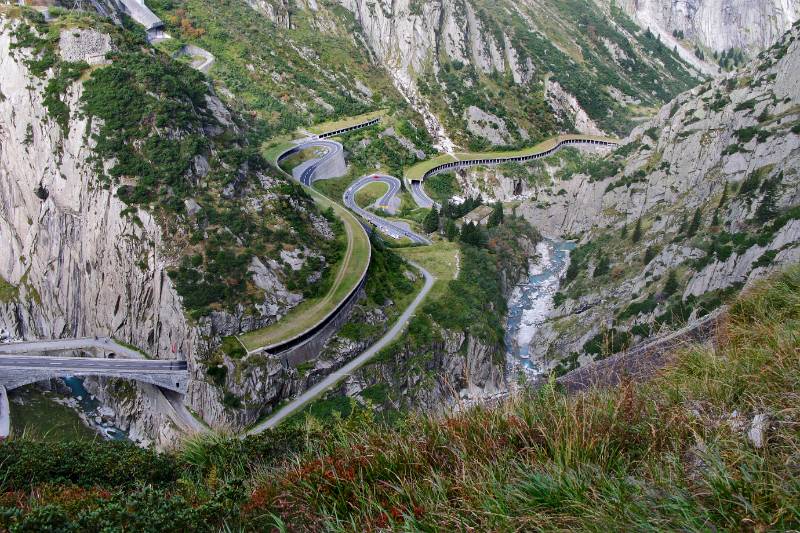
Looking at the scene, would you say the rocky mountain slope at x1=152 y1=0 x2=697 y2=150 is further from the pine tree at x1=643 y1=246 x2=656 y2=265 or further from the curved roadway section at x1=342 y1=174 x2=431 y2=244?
the pine tree at x1=643 y1=246 x2=656 y2=265

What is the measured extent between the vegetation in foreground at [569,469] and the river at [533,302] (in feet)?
123

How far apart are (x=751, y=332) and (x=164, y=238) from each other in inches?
1547

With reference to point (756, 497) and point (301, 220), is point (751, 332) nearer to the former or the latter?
point (756, 497)

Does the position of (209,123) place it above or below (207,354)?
above

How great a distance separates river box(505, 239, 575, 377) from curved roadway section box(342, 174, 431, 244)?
37.7ft

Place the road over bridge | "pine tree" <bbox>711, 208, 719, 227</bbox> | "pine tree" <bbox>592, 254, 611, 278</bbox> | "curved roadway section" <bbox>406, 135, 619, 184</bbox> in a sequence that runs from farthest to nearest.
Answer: "curved roadway section" <bbox>406, 135, 619, 184</bbox>
"pine tree" <bbox>592, 254, 611, 278</bbox>
"pine tree" <bbox>711, 208, 719, 227</bbox>
the road over bridge

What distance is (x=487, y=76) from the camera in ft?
357

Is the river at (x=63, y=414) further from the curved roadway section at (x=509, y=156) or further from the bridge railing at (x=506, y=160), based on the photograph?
the bridge railing at (x=506, y=160)

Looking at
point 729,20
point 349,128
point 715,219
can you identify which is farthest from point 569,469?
point 729,20

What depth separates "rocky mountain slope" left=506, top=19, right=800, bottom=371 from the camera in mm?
41844

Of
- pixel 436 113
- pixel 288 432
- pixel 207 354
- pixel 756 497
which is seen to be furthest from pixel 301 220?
pixel 436 113

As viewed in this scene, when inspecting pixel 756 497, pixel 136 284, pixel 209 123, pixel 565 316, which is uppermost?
pixel 209 123

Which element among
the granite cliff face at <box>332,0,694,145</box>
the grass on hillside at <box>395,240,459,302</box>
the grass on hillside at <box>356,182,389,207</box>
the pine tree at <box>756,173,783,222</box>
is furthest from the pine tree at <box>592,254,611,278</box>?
the granite cliff face at <box>332,0,694,145</box>

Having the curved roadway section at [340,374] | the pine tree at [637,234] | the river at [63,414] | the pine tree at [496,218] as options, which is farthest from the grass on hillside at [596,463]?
the pine tree at [496,218]
